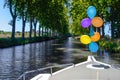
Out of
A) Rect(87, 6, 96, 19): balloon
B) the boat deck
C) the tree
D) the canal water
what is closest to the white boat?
the boat deck

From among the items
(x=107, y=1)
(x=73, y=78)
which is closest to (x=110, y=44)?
(x=107, y=1)

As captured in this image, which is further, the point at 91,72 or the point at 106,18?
the point at 106,18

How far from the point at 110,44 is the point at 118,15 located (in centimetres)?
1263

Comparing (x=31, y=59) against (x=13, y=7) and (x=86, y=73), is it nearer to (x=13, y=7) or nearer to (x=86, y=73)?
(x=86, y=73)

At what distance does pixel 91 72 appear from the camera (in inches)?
612

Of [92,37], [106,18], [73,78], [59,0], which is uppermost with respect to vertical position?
[59,0]

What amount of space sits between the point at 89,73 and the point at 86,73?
0.44 feet

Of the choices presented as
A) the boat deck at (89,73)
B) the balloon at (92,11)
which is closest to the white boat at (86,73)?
the boat deck at (89,73)

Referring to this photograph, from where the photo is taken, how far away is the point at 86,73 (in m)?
15.2

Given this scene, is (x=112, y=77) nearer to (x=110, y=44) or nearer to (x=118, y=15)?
(x=110, y=44)

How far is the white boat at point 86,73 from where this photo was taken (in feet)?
45.8

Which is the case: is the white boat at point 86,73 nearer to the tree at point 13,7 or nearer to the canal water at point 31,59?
the canal water at point 31,59

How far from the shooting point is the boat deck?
14109 mm

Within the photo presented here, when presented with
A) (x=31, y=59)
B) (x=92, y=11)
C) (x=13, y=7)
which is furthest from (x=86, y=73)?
(x=13, y=7)
